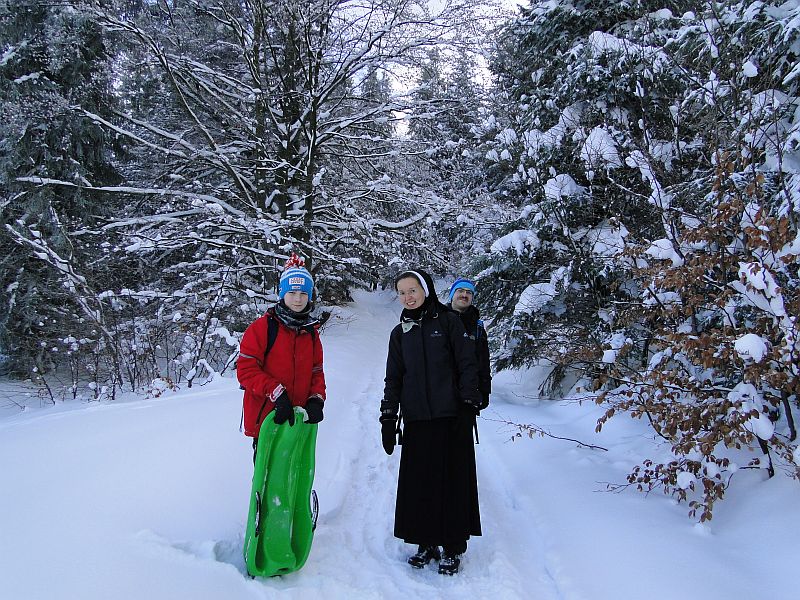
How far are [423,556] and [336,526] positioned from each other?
780mm

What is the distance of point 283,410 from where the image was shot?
289 cm

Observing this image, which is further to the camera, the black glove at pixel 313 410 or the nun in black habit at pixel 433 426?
the nun in black habit at pixel 433 426

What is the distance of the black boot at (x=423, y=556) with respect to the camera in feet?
10.8

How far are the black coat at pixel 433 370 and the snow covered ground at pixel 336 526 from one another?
3.56 feet

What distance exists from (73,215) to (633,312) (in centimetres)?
1352

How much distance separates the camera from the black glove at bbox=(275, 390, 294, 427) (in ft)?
9.48

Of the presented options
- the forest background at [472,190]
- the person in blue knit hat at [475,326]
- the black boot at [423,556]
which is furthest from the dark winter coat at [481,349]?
the black boot at [423,556]

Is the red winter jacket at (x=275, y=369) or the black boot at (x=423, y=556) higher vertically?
the red winter jacket at (x=275, y=369)

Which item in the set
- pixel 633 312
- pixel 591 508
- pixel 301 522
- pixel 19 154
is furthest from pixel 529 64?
pixel 19 154

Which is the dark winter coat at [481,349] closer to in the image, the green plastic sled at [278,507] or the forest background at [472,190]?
the forest background at [472,190]

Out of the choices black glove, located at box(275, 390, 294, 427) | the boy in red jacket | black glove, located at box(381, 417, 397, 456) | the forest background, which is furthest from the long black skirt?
the forest background

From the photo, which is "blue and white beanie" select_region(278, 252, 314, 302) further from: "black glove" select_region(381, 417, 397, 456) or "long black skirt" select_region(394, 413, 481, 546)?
"long black skirt" select_region(394, 413, 481, 546)

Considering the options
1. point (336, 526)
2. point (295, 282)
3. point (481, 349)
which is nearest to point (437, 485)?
point (336, 526)

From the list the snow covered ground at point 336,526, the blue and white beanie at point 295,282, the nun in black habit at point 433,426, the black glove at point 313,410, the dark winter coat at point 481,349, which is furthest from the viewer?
the dark winter coat at point 481,349
